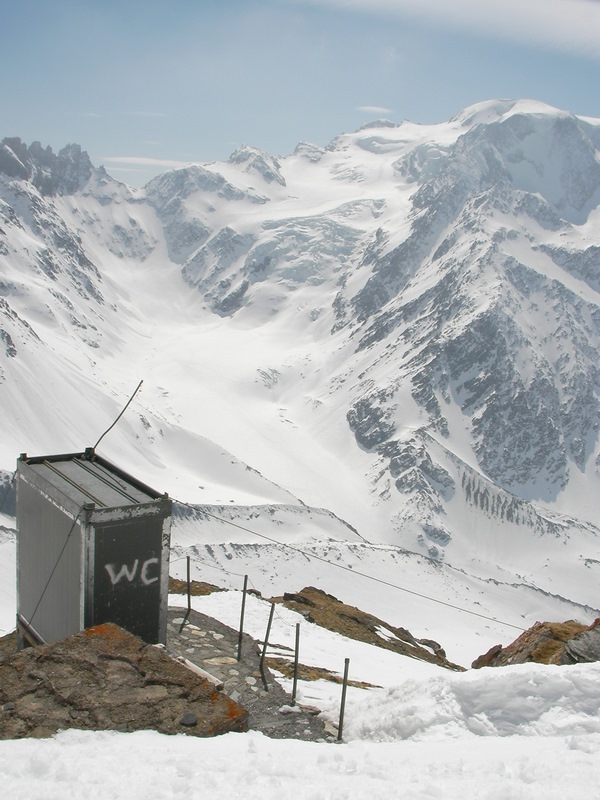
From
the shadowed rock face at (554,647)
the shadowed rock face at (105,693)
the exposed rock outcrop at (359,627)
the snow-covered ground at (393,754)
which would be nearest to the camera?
Result: the snow-covered ground at (393,754)

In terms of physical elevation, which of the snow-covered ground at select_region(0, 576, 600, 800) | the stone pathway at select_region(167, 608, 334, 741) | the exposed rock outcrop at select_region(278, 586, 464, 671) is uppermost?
the snow-covered ground at select_region(0, 576, 600, 800)

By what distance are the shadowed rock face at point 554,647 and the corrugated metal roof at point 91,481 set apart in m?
9.96

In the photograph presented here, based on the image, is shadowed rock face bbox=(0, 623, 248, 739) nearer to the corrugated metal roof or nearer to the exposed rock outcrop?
the corrugated metal roof

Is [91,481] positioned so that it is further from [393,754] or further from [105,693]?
[393,754]

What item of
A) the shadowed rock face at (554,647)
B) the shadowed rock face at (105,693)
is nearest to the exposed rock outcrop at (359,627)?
the shadowed rock face at (554,647)

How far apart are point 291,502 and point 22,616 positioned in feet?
479

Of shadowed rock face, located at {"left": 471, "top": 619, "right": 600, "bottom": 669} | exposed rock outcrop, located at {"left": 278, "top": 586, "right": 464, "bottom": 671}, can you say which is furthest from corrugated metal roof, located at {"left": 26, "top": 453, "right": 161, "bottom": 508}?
exposed rock outcrop, located at {"left": 278, "top": 586, "right": 464, "bottom": 671}

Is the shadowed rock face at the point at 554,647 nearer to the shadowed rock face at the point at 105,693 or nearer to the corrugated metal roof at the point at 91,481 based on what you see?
the shadowed rock face at the point at 105,693

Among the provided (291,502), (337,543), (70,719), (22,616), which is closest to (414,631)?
(337,543)

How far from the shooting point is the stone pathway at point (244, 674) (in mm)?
13578

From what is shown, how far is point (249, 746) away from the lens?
10.8 metres

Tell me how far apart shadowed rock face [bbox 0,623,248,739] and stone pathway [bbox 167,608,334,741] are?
76.5 inches

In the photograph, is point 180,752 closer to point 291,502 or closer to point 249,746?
point 249,746

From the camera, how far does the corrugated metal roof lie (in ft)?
53.2
